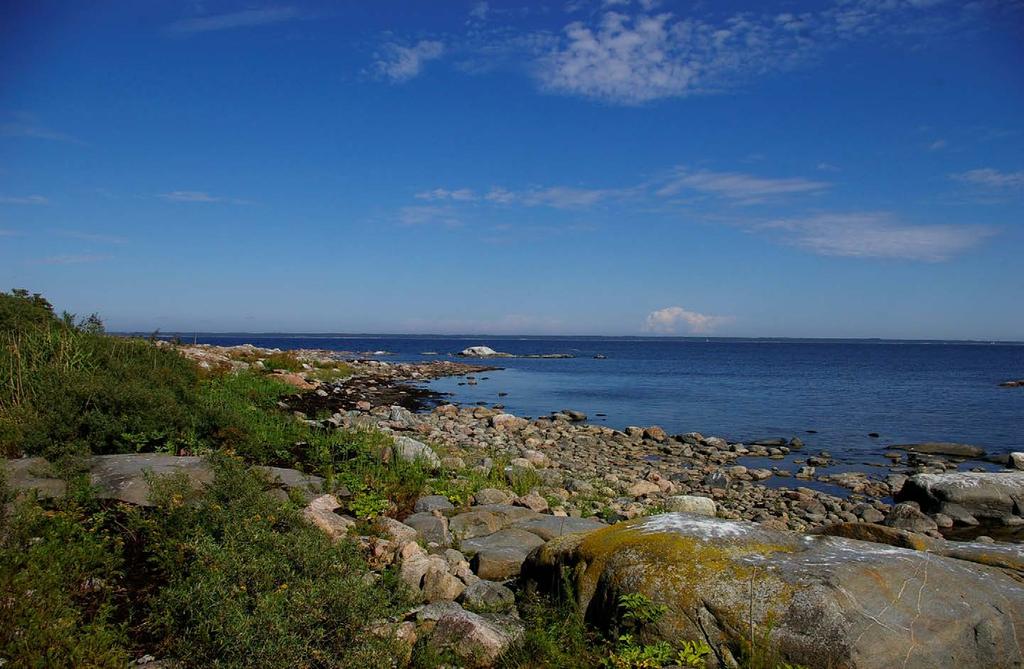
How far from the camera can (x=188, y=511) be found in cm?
608

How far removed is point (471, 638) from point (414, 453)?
295 inches

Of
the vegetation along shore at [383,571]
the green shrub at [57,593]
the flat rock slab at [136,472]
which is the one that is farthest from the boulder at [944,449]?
the green shrub at [57,593]

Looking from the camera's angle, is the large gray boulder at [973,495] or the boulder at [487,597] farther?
the large gray boulder at [973,495]

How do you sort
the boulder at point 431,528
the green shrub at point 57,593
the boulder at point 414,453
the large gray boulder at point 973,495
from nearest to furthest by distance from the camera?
the green shrub at point 57,593 < the boulder at point 431,528 < the boulder at point 414,453 < the large gray boulder at point 973,495

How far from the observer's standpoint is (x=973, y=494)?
1442 cm

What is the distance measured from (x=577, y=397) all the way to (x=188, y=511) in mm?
36606

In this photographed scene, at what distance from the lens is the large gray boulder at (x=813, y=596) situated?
4.64 metres

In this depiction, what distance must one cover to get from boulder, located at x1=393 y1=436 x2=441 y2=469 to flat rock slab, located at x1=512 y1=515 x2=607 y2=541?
344 centimetres

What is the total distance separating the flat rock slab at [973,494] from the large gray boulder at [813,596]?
11.1 meters

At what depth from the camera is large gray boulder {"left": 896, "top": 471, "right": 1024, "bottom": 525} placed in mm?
14188

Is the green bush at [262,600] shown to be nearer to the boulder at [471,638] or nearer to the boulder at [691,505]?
the boulder at [471,638]

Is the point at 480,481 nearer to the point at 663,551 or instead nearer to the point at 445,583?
the point at 445,583

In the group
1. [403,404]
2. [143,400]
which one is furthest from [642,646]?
[403,404]

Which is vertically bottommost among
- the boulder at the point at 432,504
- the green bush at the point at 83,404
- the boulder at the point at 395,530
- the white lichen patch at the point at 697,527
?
the boulder at the point at 432,504
